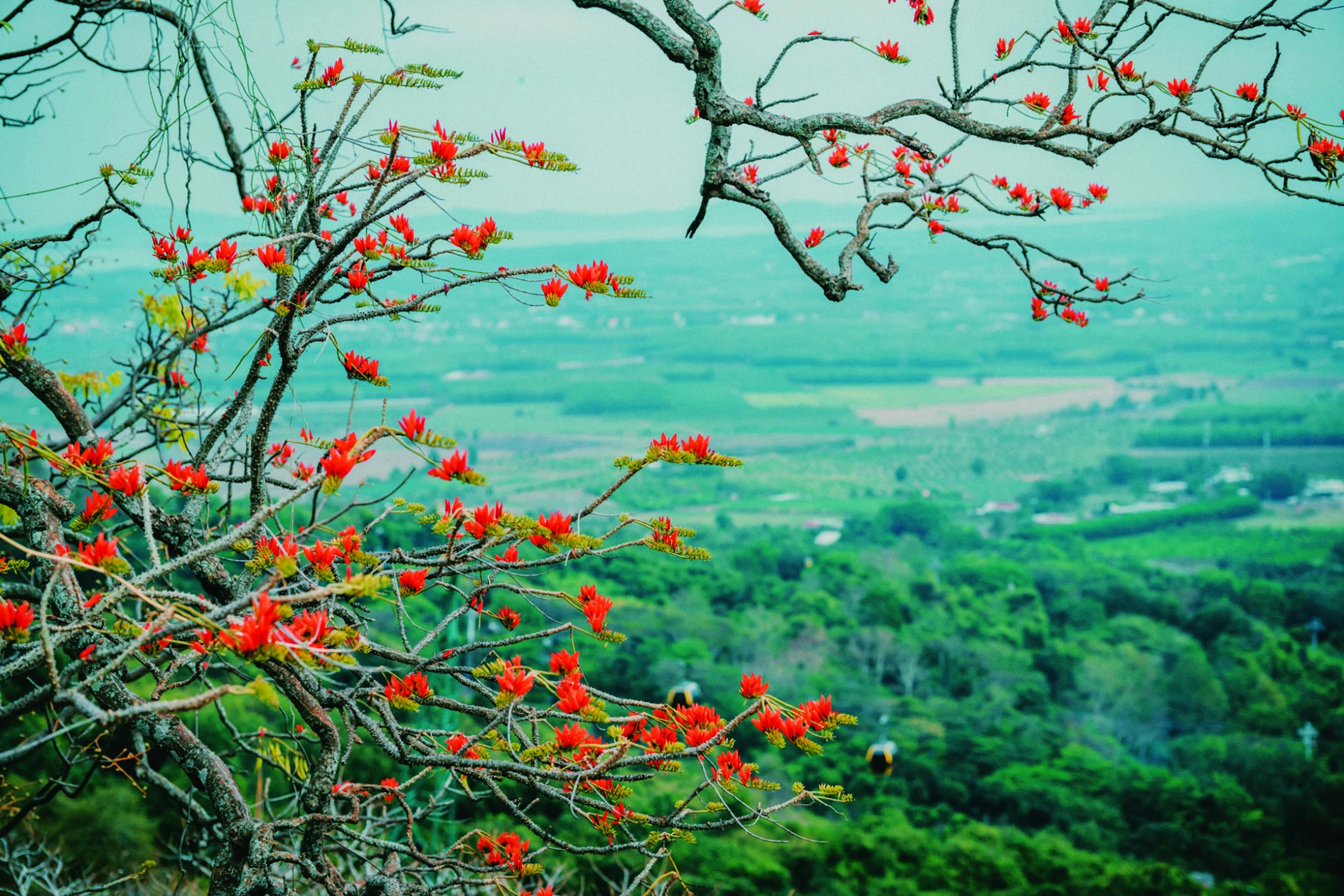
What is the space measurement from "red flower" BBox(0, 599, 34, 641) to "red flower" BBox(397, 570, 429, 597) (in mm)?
769

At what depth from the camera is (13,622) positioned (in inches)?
59.5

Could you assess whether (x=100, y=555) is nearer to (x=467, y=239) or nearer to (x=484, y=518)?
(x=484, y=518)

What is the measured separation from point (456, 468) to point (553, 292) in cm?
65

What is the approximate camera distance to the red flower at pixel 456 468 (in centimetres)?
186

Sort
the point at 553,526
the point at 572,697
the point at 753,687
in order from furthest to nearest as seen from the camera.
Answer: the point at 753,687, the point at 553,526, the point at 572,697

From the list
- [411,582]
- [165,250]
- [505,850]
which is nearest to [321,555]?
[411,582]

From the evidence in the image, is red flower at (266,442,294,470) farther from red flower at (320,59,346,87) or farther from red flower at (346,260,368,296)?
red flower at (320,59,346,87)

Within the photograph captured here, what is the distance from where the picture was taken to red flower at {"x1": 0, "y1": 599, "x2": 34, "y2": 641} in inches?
59.0

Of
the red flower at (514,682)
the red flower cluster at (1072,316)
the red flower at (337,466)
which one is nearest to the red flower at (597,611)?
the red flower at (514,682)

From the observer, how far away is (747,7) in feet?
9.97

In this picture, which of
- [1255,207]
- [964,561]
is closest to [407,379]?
[964,561]

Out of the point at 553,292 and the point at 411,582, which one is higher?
the point at 553,292

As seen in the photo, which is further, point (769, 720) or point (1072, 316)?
point (1072, 316)

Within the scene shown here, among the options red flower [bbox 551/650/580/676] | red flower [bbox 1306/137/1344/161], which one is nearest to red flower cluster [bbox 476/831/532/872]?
red flower [bbox 551/650/580/676]
